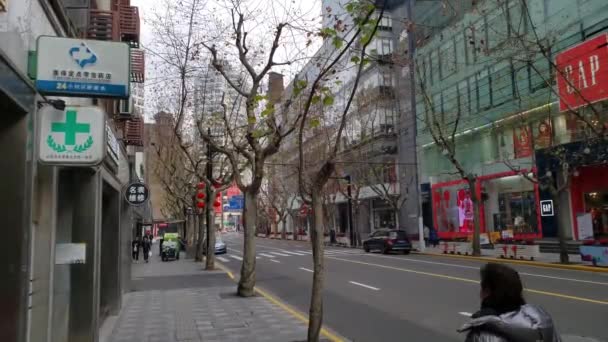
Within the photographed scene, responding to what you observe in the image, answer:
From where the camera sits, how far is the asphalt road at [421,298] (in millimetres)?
8703

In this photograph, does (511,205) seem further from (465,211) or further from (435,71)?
(435,71)

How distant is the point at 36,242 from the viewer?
18.7 ft

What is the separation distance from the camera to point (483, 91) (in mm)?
30938

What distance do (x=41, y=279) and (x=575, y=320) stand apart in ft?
27.5

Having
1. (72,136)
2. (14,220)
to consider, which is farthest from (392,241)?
(14,220)

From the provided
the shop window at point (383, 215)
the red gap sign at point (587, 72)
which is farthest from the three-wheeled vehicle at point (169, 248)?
the red gap sign at point (587, 72)

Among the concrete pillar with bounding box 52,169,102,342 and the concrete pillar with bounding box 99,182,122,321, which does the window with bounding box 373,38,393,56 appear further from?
the concrete pillar with bounding box 52,169,102,342

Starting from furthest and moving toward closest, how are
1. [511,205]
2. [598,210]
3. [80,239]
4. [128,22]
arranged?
[511,205] < [598,210] < [128,22] < [80,239]

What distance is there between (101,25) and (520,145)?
25.1 meters

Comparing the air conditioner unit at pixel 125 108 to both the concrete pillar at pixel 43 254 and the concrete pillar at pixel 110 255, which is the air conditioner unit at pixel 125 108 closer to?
the concrete pillar at pixel 110 255

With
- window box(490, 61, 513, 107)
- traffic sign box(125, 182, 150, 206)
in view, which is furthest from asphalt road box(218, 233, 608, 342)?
window box(490, 61, 513, 107)

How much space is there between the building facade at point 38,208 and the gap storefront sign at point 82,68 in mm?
126

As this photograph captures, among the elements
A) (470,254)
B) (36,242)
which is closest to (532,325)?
(36,242)

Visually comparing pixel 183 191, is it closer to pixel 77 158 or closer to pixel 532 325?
pixel 77 158
